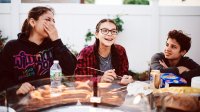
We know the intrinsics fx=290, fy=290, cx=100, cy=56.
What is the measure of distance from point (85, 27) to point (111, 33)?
1271mm

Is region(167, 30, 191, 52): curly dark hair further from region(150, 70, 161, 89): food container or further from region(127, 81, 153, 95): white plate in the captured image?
region(127, 81, 153, 95): white plate

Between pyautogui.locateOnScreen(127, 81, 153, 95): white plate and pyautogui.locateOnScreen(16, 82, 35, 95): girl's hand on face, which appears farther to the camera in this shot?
pyautogui.locateOnScreen(16, 82, 35, 95): girl's hand on face

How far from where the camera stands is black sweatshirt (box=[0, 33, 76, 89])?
190 centimetres

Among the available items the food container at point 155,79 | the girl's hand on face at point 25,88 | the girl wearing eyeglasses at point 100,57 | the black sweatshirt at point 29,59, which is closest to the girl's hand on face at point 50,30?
the black sweatshirt at point 29,59

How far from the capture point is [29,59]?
6.36ft

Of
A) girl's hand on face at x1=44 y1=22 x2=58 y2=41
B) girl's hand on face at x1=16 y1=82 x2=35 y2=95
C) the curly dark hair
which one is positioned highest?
girl's hand on face at x1=44 y1=22 x2=58 y2=41

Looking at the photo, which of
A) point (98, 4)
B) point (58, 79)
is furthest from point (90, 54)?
point (98, 4)

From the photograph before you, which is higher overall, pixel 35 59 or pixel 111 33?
pixel 111 33

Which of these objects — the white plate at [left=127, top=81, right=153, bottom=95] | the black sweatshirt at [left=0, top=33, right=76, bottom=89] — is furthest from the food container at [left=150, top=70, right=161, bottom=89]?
the black sweatshirt at [left=0, top=33, right=76, bottom=89]

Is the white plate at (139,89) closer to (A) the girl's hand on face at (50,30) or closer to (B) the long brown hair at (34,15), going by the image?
(A) the girl's hand on face at (50,30)

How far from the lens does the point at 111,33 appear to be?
2.04 metres

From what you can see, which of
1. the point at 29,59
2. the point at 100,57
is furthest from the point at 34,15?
the point at 100,57

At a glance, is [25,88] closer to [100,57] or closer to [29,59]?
[29,59]

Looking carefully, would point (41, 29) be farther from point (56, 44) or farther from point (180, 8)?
point (180, 8)
